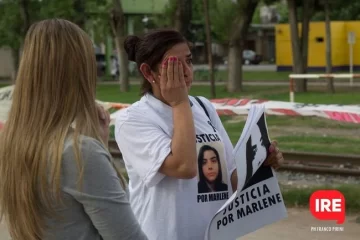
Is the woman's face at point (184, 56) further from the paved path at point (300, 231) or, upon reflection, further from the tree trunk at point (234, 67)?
the tree trunk at point (234, 67)

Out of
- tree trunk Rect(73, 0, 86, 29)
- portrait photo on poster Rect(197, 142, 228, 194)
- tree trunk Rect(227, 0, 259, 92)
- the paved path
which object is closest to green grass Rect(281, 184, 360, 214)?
the paved path

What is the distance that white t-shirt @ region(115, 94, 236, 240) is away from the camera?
9.96 ft

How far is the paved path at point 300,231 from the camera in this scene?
7051mm

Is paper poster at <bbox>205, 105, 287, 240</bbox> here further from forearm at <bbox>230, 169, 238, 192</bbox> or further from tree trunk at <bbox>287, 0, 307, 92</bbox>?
tree trunk at <bbox>287, 0, 307, 92</bbox>

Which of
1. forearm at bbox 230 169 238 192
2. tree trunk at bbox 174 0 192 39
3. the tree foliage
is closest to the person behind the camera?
forearm at bbox 230 169 238 192

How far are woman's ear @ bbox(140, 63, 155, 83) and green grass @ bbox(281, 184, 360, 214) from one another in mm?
5337

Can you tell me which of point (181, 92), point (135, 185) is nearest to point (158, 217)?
point (135, 185)

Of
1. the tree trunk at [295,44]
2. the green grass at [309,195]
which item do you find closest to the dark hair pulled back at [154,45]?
the green grass at [309,195]

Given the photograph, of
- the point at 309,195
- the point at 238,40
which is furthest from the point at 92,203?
the point at 238,40

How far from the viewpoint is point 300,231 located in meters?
7.31

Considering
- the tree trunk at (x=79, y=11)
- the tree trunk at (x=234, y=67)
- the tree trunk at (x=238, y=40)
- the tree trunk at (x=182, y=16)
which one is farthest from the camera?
the tree trunk at (x=79, y=11)

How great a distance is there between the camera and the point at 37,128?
94.0 inches

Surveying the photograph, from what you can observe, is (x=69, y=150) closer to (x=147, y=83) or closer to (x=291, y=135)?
(x=147, y=83)

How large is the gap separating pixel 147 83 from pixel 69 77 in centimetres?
84
